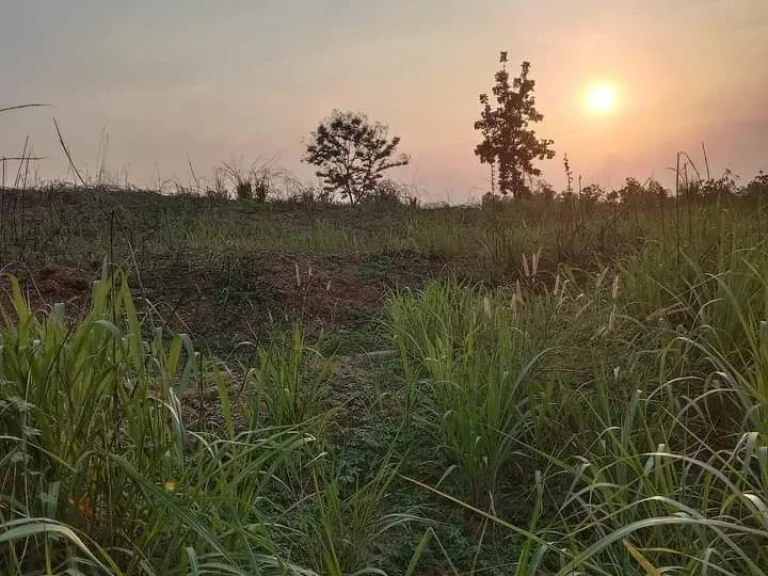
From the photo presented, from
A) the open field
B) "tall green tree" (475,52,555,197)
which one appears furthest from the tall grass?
"tall green tree" (475,52,555,197)

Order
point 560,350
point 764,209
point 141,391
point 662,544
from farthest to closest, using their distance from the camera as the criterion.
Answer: point 764,209
point 560,350
point 662,544
point 141,391

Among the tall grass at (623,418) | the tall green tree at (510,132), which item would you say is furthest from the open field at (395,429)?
the tall green tree at (510,132)

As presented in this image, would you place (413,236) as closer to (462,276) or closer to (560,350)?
(462,276)

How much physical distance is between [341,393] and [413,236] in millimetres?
3990

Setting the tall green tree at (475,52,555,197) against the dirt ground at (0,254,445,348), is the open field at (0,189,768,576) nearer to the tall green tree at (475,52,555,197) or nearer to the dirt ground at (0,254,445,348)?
the dirt ground at (0,254,445,348)

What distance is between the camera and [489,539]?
193 cm

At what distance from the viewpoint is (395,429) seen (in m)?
2.44

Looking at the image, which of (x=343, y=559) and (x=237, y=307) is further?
(x=237, y=307)

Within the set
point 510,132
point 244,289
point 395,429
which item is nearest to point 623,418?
point 395,429

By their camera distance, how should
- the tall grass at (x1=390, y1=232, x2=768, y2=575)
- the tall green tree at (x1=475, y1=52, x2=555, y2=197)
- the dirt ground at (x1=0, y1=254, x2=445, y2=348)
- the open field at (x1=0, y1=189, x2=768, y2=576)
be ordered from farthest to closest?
the tall green tree at (x1=475, y1=52, x2=555, y2=197)
the dirt ground at (x1=0, y1=254, x2=445, y2=348)
the tall grass at (x1=390, y1=232, x2=768, y2=575)
the open field at (x1=0, y1=189, x2=768, y2=576)

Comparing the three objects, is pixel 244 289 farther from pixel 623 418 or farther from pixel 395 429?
pixel 623 418

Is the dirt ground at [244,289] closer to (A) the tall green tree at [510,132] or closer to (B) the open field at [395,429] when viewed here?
(B) the open field at [395,429]

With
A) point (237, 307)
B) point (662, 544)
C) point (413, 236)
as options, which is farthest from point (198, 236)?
point (662, 544)

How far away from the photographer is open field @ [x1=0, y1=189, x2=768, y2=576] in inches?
55.6
